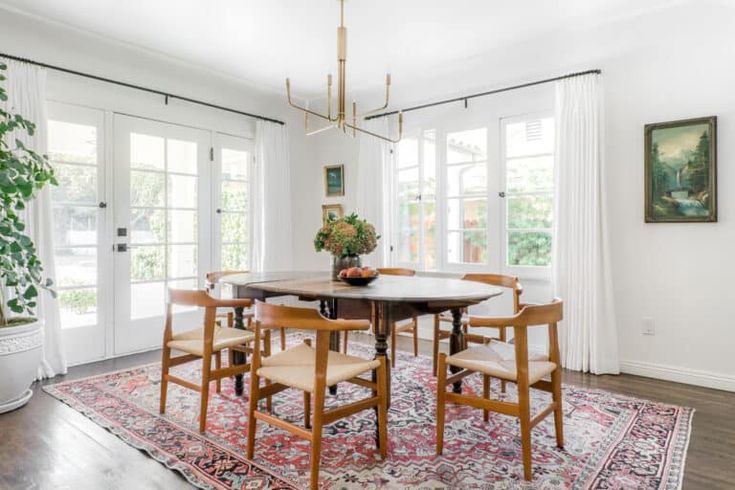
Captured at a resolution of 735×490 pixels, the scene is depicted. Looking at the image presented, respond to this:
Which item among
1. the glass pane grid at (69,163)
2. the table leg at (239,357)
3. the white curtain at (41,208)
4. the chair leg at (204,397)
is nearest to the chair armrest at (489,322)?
the chair leg at (204,397)

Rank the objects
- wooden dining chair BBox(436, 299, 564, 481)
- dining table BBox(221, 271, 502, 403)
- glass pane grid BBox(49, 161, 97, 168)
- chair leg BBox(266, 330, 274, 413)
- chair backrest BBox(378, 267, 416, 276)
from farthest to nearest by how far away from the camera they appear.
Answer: chair backrest BBox(378, 267, 416, 276) < glass pane grid BBox(49, 161, 97, 168) < chair leg BBox(266, 330, 274, 413) < dining table BBox(221, 271, 502, 403) < wooden dining chair BBox(436, 299, 564, 481)

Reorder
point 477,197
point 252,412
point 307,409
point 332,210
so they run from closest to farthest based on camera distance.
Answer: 1. point 252,412
2. point 307,409
3. point 477,197
4. point 332,210

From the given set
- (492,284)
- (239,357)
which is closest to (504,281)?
(492,284)

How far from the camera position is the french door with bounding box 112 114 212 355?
12.8 feet

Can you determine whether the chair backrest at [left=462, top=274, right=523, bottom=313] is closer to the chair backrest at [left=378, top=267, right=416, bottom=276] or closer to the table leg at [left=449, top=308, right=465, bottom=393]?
the table leg at [left=449, top=308, right=465, bottom=393]

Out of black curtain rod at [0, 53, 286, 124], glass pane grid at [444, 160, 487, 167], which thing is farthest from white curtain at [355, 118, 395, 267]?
black curtain rod at [0, 53, 286, 124]

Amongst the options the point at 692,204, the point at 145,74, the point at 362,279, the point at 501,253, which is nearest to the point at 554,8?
the point at 692,204

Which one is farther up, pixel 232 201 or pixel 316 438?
pixel 232 201

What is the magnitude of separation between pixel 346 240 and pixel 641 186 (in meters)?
Result: 2.29

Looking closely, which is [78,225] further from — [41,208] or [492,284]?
[492,284]

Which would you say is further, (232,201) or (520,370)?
(232,201)

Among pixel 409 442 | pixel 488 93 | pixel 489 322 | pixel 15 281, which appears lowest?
pixel 409 442

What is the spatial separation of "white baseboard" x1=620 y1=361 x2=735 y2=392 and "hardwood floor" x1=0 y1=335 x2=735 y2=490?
0.08m

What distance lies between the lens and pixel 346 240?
9.16 ft
